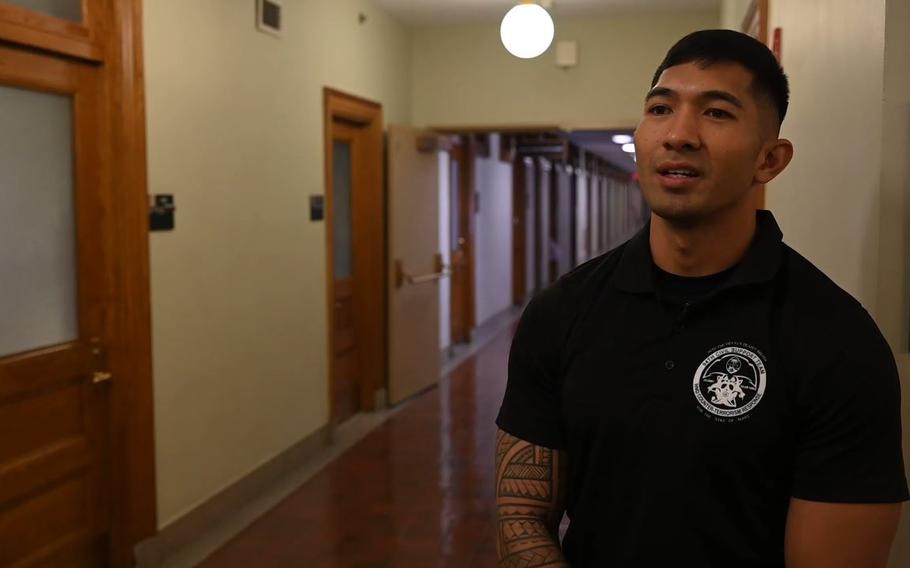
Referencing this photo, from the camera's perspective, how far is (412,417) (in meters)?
5.97

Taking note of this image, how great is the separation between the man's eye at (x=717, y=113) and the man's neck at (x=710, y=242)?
0.43ft

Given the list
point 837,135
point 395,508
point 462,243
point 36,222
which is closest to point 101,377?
point 36,222

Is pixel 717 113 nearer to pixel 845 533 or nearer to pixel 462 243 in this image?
pixel 845 533

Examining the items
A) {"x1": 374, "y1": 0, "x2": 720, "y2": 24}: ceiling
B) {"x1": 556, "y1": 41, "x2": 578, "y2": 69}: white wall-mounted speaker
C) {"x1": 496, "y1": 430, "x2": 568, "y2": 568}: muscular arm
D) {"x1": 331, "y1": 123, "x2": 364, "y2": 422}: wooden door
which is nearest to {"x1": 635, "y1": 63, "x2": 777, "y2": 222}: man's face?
{"x1": 496, "y1": 430, "x2": 568, "y2": 568}: muscular arm

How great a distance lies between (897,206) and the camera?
1.38m

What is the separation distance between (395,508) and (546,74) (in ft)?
11.1

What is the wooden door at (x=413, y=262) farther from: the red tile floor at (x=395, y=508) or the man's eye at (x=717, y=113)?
the man's eye at (x=717, y=113)

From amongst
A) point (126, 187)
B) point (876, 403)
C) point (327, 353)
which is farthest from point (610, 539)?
point (327, 353)

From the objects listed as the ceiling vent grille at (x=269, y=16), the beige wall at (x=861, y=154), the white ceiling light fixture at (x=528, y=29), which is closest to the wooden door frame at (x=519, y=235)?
the white ceiling light fixture at (x=528, y=29)

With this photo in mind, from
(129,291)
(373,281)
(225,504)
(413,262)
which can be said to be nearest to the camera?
(129,291)

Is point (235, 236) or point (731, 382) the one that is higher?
point (235, 236)

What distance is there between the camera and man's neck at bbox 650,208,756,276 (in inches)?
48.8

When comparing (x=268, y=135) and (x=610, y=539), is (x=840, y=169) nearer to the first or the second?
(x=610, y=539)

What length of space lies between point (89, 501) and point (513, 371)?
95.8 inches
